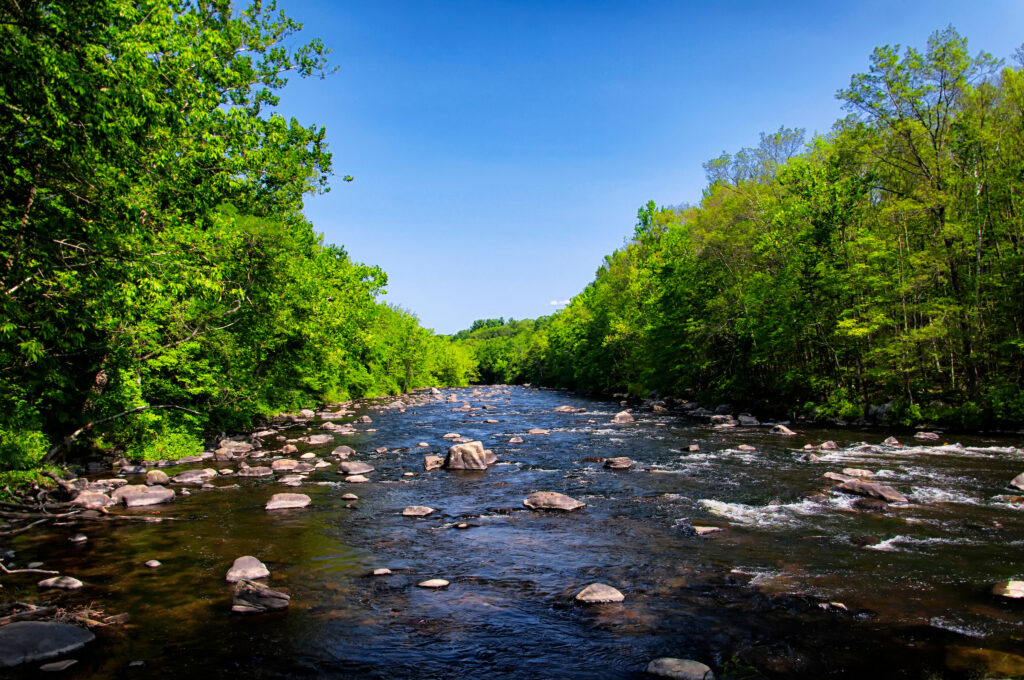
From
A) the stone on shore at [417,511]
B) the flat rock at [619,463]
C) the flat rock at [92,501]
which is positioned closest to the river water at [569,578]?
the stone on shore at [417,511]

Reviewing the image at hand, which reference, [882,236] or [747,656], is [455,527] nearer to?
[747,656]

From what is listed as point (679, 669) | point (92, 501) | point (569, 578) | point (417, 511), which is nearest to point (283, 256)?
point (92, 501)

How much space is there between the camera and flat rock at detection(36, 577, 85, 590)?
25.5 feet

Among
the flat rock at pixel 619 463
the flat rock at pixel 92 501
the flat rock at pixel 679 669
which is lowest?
the flat rock at pixel 619 463

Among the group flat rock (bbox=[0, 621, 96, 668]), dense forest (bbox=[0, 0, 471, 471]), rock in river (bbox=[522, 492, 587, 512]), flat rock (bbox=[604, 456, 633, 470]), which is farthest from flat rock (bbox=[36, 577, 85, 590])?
flat rock (bbox=[604, 456, 633, 470])

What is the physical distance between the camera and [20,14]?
734cm

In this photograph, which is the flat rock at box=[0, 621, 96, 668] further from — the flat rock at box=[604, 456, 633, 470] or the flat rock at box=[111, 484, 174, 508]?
the flat rock at box=[604, 456, 633, 470]

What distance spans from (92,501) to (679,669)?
522 inches

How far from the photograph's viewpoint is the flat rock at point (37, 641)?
5.79m

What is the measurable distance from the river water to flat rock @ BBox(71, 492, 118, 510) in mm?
1036

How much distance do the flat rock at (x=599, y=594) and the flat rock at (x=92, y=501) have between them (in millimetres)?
11383

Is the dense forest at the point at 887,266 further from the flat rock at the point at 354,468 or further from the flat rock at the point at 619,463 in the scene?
the flat rock at the point at 354,468

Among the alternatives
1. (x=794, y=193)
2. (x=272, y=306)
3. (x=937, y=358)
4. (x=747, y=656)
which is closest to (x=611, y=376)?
(x=794, y=193)

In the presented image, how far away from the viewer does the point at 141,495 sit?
12922 millimetres
